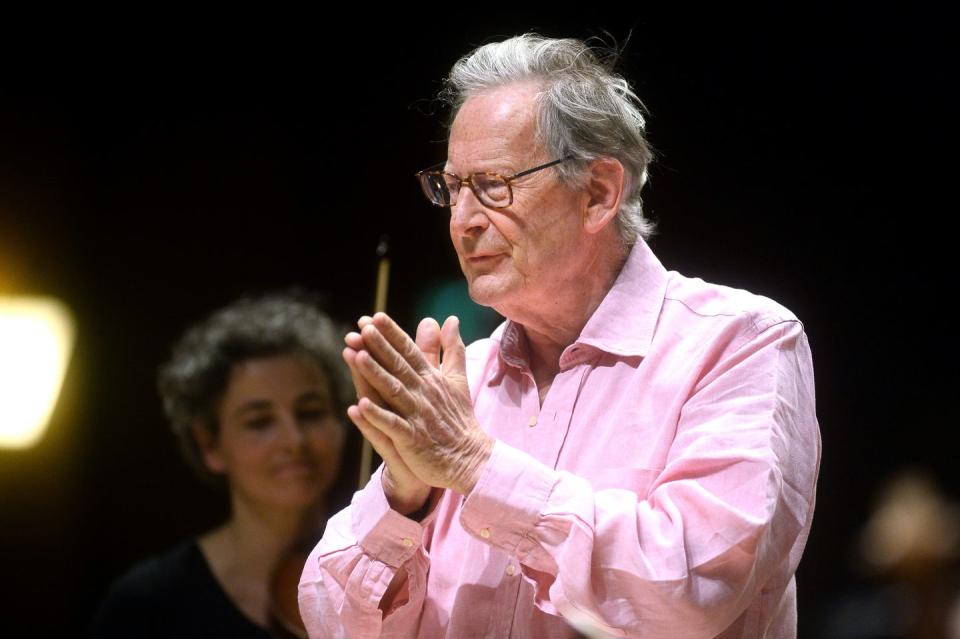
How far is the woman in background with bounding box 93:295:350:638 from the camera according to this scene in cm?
251

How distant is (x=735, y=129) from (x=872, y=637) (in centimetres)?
129

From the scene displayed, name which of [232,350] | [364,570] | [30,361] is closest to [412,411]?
[364,570]

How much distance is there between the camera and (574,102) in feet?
5.48

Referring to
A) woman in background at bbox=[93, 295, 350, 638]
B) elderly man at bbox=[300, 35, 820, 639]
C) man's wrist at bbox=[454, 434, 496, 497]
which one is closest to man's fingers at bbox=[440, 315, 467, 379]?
elderly man at bbox=[300, 35, 820, 639]

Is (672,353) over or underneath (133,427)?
over

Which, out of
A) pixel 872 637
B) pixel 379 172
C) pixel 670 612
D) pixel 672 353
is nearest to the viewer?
pixel 872 637

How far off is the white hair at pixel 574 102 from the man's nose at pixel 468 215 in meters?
0.13

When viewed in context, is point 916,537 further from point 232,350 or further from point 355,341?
point 232,350

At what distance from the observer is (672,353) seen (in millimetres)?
1588

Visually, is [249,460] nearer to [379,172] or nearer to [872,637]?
[379,172]

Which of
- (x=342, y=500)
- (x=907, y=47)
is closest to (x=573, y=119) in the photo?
(x=907, y=47)

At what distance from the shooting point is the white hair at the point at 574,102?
65.3 inches

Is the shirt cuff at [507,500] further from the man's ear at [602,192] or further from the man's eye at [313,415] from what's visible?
the man's eye at [313,415]

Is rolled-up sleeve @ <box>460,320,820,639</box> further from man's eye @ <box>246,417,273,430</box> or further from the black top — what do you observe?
man's eye @ <box>246,417,273,430</box>
